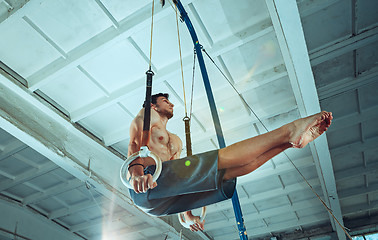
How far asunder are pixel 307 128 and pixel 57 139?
409 centimetres

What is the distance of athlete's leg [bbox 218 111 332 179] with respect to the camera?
172 centimetres

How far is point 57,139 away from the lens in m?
4.71

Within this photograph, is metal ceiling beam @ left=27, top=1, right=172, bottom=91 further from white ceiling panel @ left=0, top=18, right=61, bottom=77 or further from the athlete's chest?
the athlete's chest

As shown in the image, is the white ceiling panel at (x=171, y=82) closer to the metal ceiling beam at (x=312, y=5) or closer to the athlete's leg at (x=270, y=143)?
the metal ceiling beam at (x=312, y=5)

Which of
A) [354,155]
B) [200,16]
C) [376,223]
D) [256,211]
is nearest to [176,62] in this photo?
[200,16]

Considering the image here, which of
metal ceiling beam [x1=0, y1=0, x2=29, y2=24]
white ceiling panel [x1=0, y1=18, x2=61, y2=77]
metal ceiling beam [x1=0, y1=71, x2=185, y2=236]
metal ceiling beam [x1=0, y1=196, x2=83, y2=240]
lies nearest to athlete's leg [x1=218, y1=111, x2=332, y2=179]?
metal ceiling beam [x1=0, y1=0, x2=29, y2=24]

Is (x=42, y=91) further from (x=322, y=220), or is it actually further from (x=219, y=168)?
(x=322, y=220)

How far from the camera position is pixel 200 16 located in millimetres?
3932

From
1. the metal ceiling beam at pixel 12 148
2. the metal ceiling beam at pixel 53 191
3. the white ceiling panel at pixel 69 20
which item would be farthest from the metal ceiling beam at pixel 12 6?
the metal ceiling beam at pixel 53 191

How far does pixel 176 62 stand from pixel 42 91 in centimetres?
216

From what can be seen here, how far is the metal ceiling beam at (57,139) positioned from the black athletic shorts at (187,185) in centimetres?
301

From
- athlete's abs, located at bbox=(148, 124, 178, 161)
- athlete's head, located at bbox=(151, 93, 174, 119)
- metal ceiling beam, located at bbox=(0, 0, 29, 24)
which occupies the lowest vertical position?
athlete's abs, located at bbox=(148, 124, 178, 161)

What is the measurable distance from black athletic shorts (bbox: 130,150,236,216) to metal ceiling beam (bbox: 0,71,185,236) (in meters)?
3.01

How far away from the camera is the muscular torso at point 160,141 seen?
246cm
